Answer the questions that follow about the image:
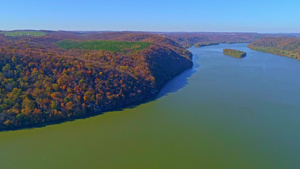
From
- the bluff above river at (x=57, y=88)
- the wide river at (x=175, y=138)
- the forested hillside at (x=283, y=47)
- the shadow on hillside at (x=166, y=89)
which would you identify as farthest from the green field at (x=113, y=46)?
the forested hillside at (x=283, y=47)

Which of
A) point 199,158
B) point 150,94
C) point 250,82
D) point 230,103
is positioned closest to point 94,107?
point 150,94

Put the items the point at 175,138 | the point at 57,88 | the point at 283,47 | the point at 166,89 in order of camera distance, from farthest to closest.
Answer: the point at 283,47 < the point at 166,89 < the point at 57,88 < the point at 175,138

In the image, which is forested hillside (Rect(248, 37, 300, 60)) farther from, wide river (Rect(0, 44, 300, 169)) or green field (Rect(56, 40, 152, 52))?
wide river (Rect(0, 44, 300, 169))

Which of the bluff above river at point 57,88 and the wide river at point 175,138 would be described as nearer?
the wide river at point 175,138

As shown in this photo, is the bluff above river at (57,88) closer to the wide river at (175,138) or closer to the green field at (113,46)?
the wide river at (175,138)

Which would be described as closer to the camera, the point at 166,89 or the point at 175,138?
the point at 175,138

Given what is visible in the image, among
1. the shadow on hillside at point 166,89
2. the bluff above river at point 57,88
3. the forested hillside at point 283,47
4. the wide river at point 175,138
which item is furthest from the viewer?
the forested hillside at point 283,47

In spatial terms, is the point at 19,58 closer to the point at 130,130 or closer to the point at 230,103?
the point at 130,130

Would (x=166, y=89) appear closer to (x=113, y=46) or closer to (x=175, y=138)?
(x=175, y=138)

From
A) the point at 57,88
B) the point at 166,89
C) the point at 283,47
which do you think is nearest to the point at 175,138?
the point at 57,88

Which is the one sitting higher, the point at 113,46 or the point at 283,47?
the point at 113,46
